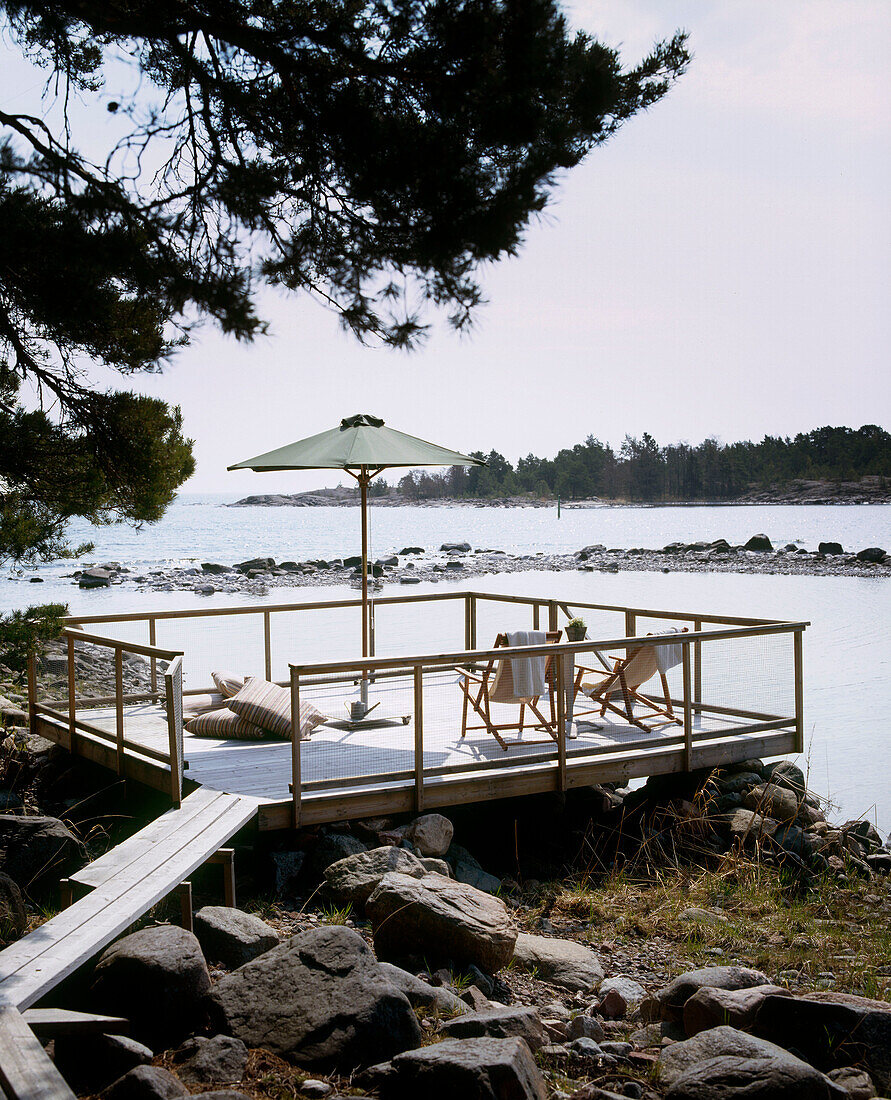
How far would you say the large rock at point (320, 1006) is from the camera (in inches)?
135

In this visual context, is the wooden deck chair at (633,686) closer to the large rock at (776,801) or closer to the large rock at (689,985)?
the large rock at (776,801)

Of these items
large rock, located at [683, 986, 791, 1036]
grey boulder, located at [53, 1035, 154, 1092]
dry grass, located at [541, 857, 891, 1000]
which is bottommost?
dry grass, located at [541, 857, 891, 1000]

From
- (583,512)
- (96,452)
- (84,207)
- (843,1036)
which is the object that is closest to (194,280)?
(84,207)

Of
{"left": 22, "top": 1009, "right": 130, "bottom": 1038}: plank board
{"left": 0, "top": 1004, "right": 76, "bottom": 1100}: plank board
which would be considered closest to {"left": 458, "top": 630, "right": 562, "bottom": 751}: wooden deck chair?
{"left": 22, "top": 1009, "right": 130, "bottom": 1038}: plank board

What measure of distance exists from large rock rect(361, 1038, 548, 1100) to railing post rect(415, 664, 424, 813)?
2763 mm

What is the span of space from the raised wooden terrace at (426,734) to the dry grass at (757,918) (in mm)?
834

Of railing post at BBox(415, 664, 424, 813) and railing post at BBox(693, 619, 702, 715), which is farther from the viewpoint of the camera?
railing post at BBox(693, 619, 702, 715)

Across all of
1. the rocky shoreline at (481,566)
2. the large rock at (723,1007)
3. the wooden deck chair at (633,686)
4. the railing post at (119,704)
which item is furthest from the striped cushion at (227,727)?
the rocky shoreline at (481,566)

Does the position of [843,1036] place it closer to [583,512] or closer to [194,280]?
[194,280]

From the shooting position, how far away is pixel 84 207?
14.8 feet

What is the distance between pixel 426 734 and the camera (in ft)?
23.9

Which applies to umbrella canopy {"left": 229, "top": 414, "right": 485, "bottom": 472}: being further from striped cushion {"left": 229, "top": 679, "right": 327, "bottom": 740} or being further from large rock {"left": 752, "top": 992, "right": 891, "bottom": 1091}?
large rock {"left": 752, "top": 992, "right": 891, "bottom": 1091}

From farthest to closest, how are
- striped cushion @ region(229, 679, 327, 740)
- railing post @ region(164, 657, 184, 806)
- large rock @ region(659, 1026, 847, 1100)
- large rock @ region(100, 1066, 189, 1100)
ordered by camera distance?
1. striped cushion @ region(229, 679, 327, 740)
2. railing post @ region(164, 657, 184, 806)
3. large rock @ region(659, 1026, 847, 1100)
4. large rock @ region(100, 1066, 189, 1100)

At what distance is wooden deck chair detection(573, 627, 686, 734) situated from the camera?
7.28m
